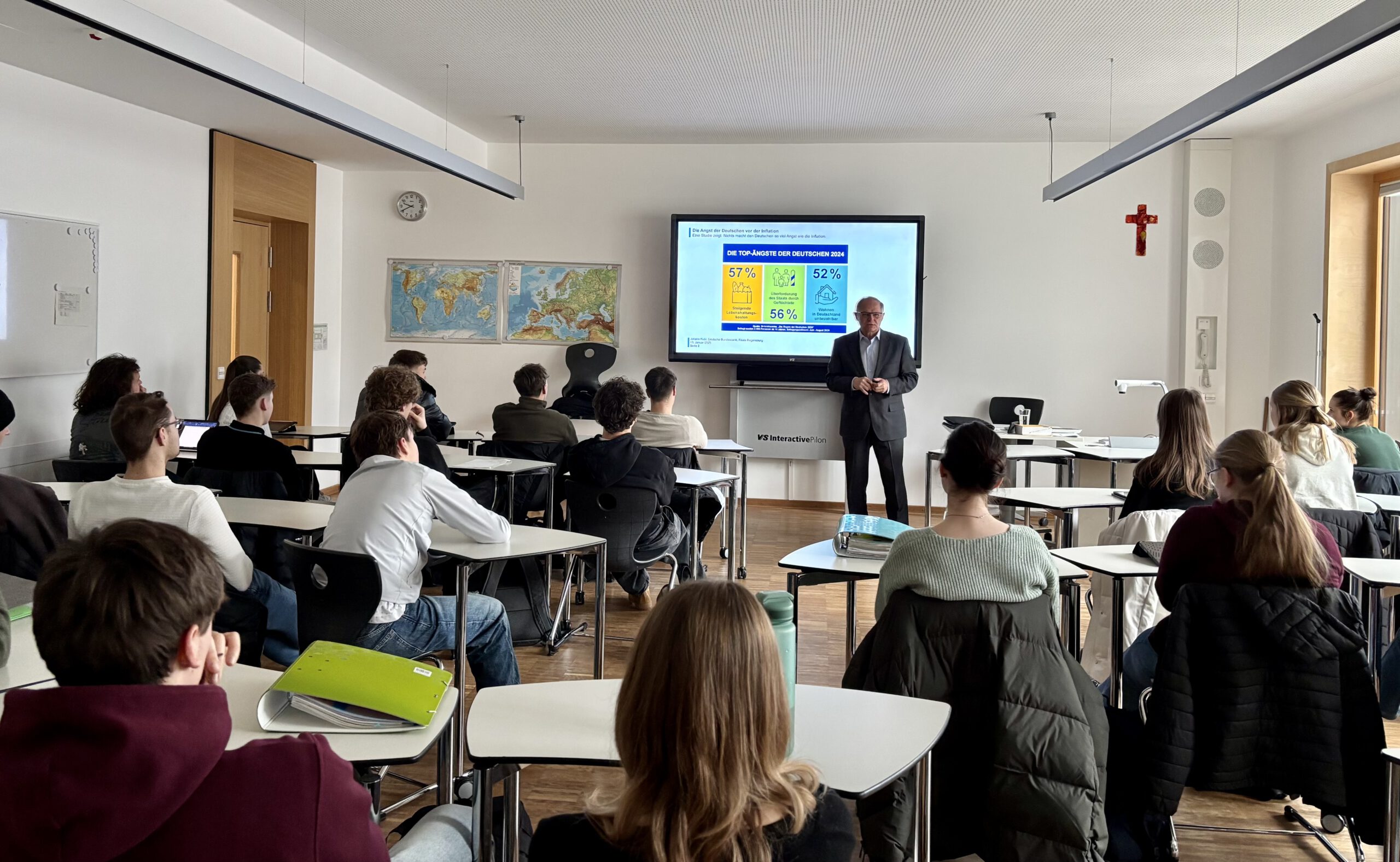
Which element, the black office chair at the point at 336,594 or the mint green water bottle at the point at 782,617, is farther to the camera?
the black office chair at the point at 336,594

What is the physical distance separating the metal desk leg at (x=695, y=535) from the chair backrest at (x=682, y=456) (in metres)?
0.30

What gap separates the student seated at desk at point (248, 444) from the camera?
14.1ft

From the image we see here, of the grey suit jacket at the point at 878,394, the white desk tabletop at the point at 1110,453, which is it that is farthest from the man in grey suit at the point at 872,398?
the white desk tabletop at the point at 1110,453

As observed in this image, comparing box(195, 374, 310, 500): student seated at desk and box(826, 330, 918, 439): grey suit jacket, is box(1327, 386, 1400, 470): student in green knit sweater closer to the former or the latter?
box(826, 330, 918, 439): grey suit jacket

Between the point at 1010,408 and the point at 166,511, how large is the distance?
6530mm

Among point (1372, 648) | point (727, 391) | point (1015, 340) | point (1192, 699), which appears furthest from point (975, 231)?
point (1192, 699)

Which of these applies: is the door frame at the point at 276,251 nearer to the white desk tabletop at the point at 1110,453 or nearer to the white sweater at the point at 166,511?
the white sweater at the point at 166,511

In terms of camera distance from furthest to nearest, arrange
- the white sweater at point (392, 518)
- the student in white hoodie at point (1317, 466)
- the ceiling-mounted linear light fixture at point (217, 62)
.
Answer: the student in white hoodie at point (1317, 466), the ceiling-mounted linear light fixture at point (217, 62), the white sweater at point (392, 518)

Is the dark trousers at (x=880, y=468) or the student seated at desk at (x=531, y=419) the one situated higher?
the student seated at desk at (x=531, y=419)

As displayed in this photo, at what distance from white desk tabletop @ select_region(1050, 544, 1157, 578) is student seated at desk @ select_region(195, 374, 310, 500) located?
302cm

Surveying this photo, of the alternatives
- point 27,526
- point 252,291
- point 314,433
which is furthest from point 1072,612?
point 252,291

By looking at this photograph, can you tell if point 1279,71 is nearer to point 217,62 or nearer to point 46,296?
point 217,62

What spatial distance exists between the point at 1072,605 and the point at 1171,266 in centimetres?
581

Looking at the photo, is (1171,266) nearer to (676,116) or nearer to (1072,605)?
(676,116)
